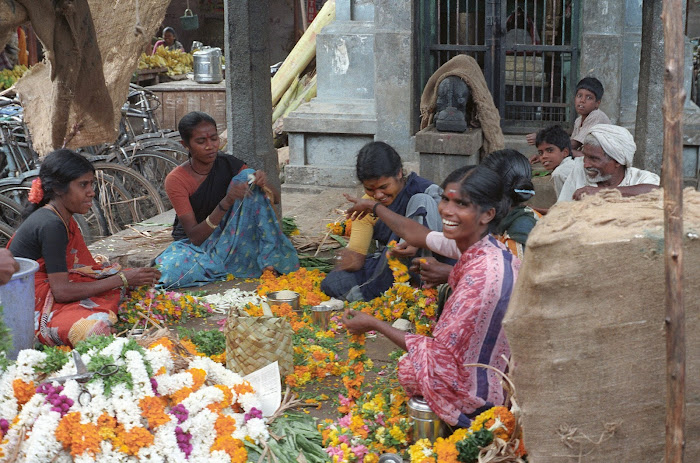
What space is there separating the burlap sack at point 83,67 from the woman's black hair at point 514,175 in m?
2.16

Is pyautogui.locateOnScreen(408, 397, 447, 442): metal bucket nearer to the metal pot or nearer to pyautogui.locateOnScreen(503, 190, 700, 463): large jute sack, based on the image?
pyautogui.locateOnScreen(503, 190, 700, 463): large jute sack

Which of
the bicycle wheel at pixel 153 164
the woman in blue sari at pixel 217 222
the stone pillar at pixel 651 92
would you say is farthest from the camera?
the bicycle wheel at pixel 153 164

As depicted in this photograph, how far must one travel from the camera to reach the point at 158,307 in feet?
17.0

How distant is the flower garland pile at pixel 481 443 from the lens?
3.12 meters

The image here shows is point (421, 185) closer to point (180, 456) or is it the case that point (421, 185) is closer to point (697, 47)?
point (180, 456)

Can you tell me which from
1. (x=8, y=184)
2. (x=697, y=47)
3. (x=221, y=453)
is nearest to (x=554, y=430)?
(x=221, y=453)

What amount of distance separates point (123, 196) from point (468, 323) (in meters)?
5.64

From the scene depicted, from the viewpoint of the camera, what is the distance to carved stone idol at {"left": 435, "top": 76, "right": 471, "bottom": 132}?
294 inches

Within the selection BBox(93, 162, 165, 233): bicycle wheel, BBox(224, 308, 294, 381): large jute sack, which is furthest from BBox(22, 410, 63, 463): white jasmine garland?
BBox(93, 162, 165, 233): bicycle wheel

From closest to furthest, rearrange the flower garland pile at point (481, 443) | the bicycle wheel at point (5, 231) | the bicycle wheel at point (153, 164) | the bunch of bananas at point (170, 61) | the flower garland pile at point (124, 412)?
the flower garland pile at point (481, 443) → the flower garland pile at point (124, 412) → the bicycle wheel at point (5, 231) → the bicycle wheel at point (153, 164) → the bunch of bananas at point (170, 61)

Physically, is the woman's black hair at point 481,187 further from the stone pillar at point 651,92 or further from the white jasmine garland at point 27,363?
the stone pillar at point 651,92

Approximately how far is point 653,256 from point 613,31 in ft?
21.1

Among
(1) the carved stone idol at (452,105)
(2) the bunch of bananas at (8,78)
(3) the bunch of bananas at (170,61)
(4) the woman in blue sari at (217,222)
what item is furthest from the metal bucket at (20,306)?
(3) the bunch of bananas at (170,61)

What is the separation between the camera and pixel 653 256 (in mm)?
2639
